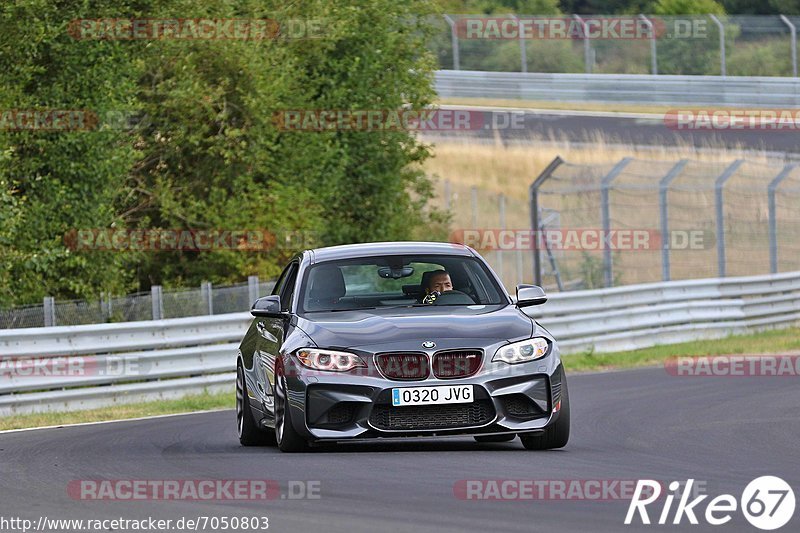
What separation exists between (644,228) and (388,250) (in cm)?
2345

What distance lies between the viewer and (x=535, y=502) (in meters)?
7.82

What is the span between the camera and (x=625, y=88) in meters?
45.8

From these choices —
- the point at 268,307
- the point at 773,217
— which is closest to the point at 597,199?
the point at 773,217

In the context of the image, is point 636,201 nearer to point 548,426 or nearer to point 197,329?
point 197,329

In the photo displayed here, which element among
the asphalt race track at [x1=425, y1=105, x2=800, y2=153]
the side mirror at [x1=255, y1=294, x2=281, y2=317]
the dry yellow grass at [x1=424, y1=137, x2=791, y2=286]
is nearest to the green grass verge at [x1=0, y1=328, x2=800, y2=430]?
the side mirror at [x1=255, y1=294, x2=281, y2=317]

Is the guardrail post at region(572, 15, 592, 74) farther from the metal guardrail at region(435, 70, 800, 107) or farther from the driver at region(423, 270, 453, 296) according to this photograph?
the driver at region(423, 270, 453, 296)

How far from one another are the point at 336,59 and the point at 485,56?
22547mm

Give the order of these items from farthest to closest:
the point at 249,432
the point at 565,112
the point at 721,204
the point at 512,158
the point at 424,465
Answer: the point at 512,158 → the point at 565,112 → the point at 721,204 → the point at 249,432 → the point at 424,465

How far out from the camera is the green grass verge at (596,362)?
640 inches

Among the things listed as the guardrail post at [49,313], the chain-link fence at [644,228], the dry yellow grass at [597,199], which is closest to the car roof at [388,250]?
the guardrail post at [49,313]

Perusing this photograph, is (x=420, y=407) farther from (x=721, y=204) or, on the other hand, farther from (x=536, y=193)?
(x=721, y=204)

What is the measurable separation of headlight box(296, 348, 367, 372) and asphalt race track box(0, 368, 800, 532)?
1.88 ft

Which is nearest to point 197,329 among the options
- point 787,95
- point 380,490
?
point 380,490

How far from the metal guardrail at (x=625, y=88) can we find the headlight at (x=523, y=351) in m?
31.8
